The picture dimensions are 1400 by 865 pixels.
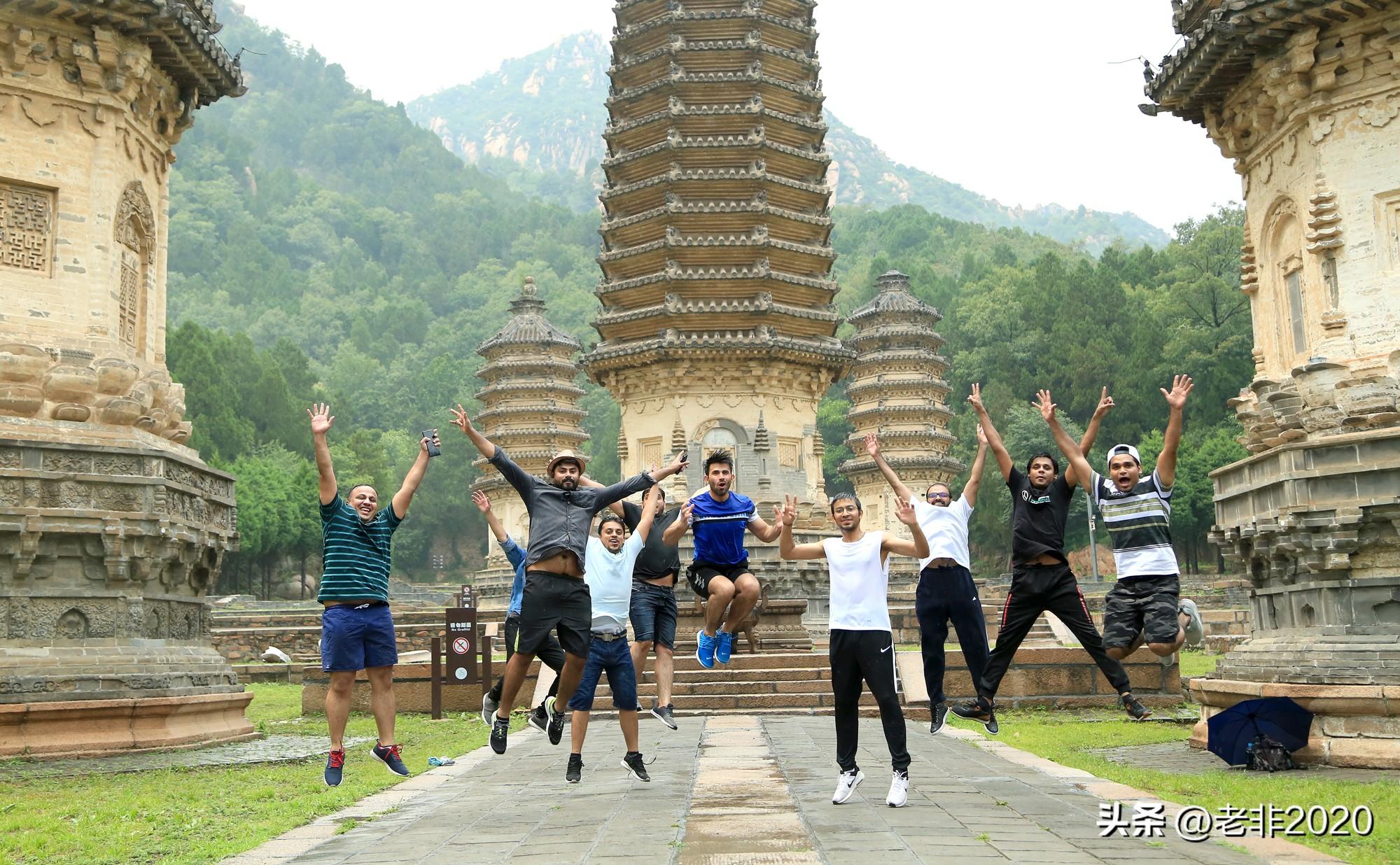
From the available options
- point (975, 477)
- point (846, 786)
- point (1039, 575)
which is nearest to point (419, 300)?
point (975, 477)

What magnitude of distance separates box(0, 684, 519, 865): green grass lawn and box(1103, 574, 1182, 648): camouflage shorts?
17.4 feet

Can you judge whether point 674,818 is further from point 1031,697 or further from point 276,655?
point 276,655

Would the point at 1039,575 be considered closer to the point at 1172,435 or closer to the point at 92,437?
the point at 1172,435

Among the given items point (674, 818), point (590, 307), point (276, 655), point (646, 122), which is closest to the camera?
point (674, 818)

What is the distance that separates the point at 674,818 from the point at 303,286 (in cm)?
13209

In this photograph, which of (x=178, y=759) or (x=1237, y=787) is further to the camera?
(x=178, y=759)

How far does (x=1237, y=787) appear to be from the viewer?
29.5 ft

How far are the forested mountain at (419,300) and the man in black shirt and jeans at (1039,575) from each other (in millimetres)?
48983

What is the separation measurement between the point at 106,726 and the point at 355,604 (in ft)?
19.4

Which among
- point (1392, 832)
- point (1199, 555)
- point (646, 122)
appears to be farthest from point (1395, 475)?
point (1199, 555)

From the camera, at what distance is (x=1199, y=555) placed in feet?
191

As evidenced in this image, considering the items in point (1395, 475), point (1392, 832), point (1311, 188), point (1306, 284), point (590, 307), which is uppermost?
point (590, 307)

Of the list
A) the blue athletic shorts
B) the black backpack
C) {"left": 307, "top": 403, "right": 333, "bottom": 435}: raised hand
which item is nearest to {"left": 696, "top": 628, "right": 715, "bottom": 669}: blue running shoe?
the blue athletic shorts

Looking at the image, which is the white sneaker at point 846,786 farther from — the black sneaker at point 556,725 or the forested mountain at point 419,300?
the forested mountain at point 419,300
